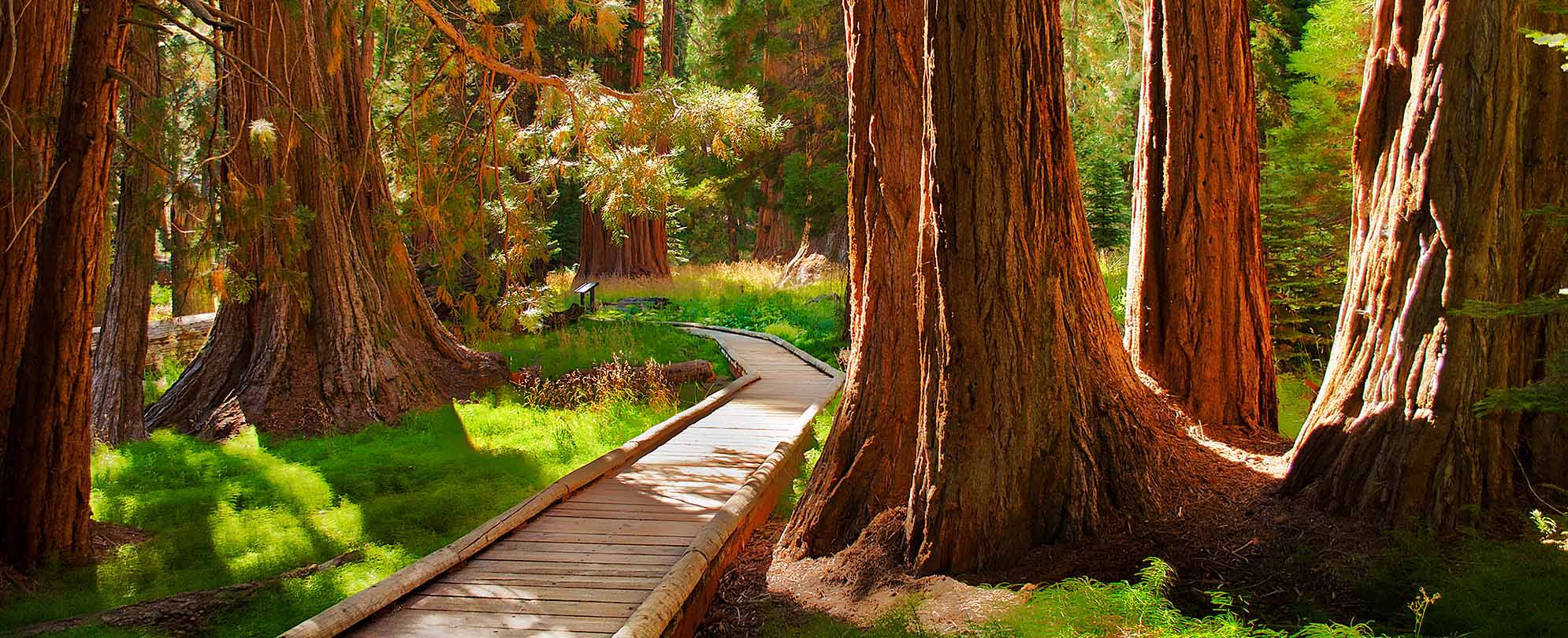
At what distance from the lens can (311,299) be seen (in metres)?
9.95

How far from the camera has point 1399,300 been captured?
4.48 meters

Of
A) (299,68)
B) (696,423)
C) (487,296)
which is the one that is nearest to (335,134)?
(299,68)

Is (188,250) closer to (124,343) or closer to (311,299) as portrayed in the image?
(311,299)

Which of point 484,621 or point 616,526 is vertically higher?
point 616,526

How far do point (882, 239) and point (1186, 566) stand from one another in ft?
8.43

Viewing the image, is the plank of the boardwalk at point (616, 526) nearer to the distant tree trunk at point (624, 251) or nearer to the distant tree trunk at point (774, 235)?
the distant tree trunk at point (624, 251)

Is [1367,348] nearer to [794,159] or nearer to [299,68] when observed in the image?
[299,68]

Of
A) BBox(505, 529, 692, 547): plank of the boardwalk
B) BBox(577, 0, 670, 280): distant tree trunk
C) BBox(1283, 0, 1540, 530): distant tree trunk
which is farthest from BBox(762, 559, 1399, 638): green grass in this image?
BBox(577, 0, 670, 280): distant tree trunk

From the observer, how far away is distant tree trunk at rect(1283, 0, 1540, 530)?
4.19m

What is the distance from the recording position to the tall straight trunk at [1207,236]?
6.38 metres

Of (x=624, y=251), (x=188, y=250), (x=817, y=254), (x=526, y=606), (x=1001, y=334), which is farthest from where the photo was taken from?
(x=624, y=251)

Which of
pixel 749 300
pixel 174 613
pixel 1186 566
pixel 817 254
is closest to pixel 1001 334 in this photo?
pixel 1186 566

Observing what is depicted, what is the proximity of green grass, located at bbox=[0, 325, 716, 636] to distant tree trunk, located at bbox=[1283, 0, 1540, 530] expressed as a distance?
501 centimetres

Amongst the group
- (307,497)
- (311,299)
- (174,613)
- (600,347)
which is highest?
(311,299)
